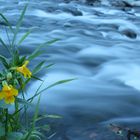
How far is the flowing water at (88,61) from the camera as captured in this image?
381cm

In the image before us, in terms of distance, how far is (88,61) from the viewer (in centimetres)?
604

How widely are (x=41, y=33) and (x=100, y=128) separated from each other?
170 inches

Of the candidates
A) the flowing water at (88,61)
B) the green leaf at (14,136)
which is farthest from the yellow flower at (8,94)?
the flowing water at (88,61)

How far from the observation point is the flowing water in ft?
12.5

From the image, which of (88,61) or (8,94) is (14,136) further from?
(88,61)


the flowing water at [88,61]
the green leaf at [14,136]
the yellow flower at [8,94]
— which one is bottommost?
the flowing water at [88,61]

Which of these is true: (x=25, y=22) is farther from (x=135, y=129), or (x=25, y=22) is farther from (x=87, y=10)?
(x=135, y=129)

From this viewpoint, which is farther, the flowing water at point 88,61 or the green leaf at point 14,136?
the flowing water at point 88,61

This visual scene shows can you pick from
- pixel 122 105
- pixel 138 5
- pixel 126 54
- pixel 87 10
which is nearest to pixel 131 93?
pixel 122 105

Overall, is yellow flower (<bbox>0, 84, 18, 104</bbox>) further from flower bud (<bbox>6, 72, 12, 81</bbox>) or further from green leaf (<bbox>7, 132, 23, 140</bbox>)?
green leaf (<bbox>7, 132, 23, 140</bbox>)

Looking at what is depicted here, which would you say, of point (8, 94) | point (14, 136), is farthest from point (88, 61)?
point (8, 94)

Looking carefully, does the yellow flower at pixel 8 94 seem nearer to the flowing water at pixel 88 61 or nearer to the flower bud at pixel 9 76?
the flower bud at pixel 9 76

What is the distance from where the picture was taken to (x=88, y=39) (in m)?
7.36

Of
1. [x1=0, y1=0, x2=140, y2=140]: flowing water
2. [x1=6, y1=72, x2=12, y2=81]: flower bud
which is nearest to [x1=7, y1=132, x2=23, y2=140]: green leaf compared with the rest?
[x1=6, y1=72, x2=12, y2=81]: flower bud
